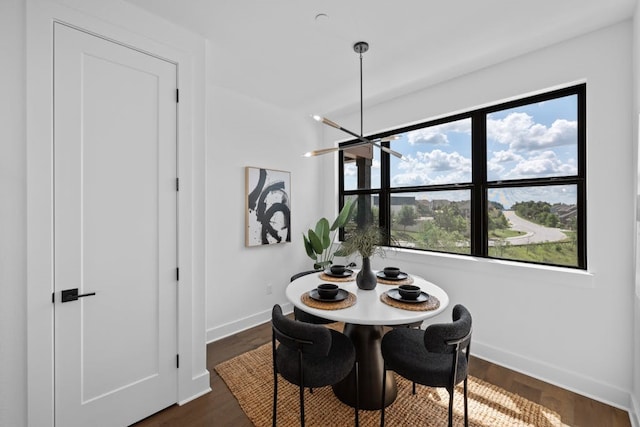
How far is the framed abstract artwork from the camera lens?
3285mm

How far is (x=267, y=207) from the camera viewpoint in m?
3.46

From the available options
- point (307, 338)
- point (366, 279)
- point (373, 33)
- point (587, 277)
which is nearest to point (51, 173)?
point (307, 338)

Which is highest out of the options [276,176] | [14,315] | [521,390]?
[276,176]

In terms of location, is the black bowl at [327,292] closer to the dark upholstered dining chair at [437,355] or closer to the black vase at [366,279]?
the black vase at [366,279]

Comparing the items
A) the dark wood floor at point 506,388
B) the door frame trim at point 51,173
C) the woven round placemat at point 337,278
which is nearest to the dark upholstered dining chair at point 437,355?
the woven round placemat at point 337,278

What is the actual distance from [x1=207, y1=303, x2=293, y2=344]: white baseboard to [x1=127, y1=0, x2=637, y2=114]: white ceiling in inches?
104

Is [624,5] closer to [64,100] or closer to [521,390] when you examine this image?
[521,390]

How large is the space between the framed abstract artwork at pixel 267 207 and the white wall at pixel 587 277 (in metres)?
2.25

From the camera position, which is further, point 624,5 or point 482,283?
point 482,283

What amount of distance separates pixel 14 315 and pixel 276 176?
2568 millimetres

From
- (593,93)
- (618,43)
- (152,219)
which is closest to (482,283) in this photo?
(593,93)

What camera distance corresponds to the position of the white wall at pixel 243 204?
3.00 meters

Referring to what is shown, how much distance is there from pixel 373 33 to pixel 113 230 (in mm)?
2337

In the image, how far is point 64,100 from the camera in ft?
5.25
